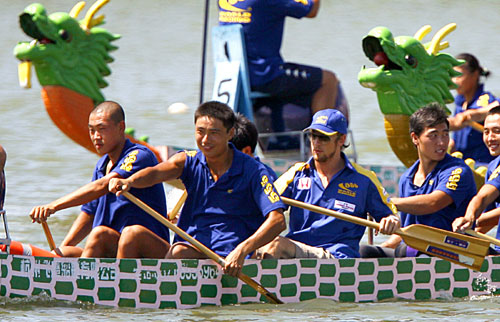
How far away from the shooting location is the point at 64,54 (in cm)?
863

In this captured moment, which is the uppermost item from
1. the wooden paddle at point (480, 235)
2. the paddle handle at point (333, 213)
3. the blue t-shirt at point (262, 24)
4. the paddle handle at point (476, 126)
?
the blue t-shirt at point (262, 24)

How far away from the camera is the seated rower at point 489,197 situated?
555 centimetres

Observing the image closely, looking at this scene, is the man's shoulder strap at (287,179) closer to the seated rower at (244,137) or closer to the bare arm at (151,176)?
the seated rower at (244,137)

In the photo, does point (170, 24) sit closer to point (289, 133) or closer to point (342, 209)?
point (289, 133)

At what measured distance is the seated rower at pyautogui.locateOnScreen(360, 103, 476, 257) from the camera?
561 cm

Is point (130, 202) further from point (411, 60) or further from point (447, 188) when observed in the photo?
point (411, 60)

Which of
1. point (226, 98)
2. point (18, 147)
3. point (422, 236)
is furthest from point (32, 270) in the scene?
point (18, 147)

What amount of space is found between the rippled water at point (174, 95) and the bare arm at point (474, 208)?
1.29 ft

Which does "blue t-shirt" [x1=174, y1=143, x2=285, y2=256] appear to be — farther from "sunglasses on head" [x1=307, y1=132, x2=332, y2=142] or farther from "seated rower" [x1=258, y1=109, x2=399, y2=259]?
"sunglasses on head" [x1=307, y1=132, x2=332, y2=142]

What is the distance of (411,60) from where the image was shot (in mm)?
7863

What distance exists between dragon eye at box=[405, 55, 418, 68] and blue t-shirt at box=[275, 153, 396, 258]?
2.57 meters

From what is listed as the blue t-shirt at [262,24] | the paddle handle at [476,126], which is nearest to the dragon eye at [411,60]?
the paddle handle at [476,126]

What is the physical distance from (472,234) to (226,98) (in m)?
3.50

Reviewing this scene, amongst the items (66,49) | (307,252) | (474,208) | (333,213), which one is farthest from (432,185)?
(66,49)
